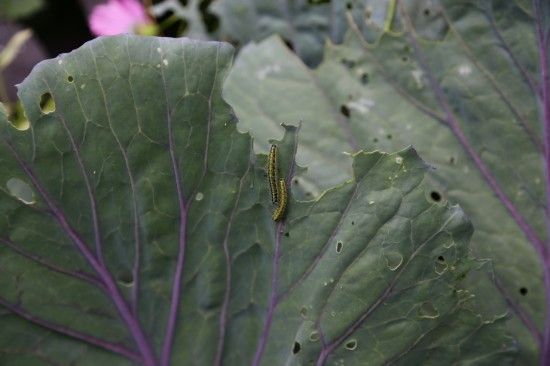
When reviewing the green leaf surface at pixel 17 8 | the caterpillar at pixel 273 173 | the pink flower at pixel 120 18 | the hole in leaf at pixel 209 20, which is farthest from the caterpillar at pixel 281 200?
Result: the green leaf surface at pixel 17 8

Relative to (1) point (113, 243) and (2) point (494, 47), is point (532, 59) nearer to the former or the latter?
(2) point (494, 47)

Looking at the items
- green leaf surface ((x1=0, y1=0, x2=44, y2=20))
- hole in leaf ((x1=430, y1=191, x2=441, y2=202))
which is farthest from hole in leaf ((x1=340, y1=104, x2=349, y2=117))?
green leaf surface ((x1=0, y1=0, x2=44, y2=20))

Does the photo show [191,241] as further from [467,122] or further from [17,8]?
[17,8]

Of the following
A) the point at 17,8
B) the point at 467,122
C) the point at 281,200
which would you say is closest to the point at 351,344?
the point at 281,200

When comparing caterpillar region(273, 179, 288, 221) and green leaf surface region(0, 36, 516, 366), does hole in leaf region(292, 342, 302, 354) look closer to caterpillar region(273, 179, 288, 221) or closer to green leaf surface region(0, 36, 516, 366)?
green leaf surface region(0, 36, 516, 366)

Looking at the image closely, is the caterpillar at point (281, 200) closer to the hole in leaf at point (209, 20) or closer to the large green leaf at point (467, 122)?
the large green leaf at point (467, 122)

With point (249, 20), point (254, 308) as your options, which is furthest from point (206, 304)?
→ point (249, 20)

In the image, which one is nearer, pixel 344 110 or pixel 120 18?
pixel 344 110
